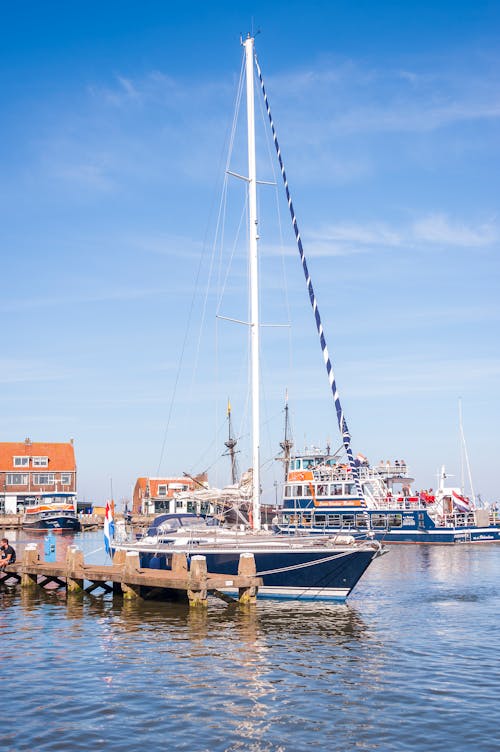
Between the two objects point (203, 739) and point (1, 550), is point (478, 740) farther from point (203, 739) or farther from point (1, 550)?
point (1, 550)

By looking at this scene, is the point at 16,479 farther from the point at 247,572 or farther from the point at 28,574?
the point at 247,572

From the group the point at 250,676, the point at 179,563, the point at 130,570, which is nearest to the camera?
the point at 250,676

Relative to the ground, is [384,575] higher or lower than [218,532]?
lower

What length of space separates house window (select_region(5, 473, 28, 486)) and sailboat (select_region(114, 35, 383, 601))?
7868cm

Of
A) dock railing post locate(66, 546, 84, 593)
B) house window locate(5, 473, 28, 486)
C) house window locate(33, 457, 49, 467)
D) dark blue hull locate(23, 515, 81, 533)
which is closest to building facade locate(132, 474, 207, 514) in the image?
house window locate(33, 457, 49, 467)

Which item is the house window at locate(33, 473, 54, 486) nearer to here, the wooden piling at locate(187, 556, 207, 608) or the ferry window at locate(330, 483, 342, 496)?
the ferry window at locate(330, 483, 342, 496)

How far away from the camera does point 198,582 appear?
26672 millimetres

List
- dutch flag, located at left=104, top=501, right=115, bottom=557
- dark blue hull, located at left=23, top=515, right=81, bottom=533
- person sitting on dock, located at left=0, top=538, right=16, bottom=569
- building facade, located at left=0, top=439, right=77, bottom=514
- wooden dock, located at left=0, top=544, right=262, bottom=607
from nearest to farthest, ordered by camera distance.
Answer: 1. wooden dock, located at left=0, top=544, right=262, bottom=607
2. person sitting on dock, located at left=0, top=538, right=16, bottom=569
3. dutch flag, located at left=104, top=501, right=115, bottom=557
4. dark blue hull, located at left=23, top=515, right=81, bottom=533
5. building facade, located at left=0, top=439, right=77, bottom=514

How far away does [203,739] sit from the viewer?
14156 millimetres

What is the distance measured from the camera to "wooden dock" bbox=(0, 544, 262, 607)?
27.0 m

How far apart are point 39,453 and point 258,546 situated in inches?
3456

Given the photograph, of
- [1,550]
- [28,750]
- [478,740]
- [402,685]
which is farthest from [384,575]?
[28,750]

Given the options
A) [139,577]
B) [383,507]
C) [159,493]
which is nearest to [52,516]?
[159,493]

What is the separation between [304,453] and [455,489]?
48.9ft
